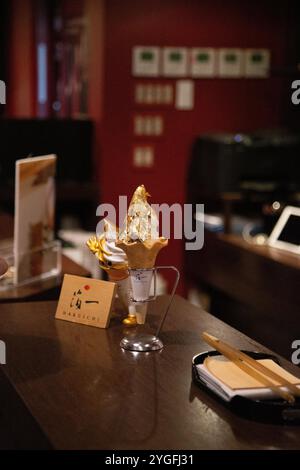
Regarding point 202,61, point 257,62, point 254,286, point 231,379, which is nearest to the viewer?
point 231,379

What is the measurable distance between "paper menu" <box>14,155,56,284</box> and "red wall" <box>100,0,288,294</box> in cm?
302

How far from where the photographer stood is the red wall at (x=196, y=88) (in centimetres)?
601

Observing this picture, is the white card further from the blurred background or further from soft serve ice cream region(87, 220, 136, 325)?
soft serve ice cream region(87, 220, 136, 325)

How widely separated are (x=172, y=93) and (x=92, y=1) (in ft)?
3.06

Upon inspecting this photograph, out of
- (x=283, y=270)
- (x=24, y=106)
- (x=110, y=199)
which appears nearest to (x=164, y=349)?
(x=283, y=270)

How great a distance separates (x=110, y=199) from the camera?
243 inches

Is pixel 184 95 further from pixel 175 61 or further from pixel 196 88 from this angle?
pixel 175 61

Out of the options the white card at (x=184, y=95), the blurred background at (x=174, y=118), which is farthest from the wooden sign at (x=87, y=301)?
the white card at (x=184, y=95)

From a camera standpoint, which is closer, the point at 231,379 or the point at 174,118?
the point at 231,379

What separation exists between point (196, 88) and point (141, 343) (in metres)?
4.43

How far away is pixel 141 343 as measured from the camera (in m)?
2.11

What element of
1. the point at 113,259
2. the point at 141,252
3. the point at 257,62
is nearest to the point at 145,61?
the point at 257,62

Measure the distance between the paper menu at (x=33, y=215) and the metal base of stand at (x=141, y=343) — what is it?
0.90m

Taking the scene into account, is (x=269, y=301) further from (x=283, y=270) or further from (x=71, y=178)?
(x=71, y=178)
